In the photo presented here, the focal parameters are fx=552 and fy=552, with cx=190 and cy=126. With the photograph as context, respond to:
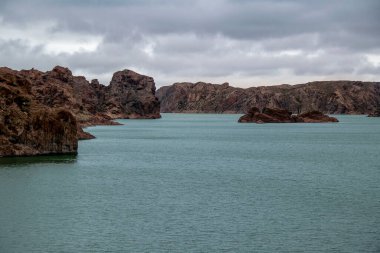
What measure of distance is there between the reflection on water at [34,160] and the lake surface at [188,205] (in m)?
0.23

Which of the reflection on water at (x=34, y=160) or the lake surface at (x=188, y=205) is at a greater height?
the reflection on water at (x=34, y=160)

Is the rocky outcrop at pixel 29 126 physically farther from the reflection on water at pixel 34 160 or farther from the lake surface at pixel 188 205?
the lake surface at pixel 188 205

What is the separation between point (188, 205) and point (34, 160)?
42160 millimetres


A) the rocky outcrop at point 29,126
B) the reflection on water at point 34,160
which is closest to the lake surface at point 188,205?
the reflection on water at point 34,160

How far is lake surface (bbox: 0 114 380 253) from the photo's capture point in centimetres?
3756

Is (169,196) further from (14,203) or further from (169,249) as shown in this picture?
(169,249)

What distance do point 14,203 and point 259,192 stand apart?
24308mm

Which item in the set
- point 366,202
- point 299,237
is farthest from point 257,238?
point 366,202

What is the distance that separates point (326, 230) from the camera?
40438 mm

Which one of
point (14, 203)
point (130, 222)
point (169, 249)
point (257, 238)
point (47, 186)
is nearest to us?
point (169, 249)

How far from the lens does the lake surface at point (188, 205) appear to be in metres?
37.6

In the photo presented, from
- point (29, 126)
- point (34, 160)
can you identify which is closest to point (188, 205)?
point (34, 160)

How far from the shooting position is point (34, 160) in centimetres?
8475

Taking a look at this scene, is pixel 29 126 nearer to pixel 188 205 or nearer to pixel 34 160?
pixel 34 160
